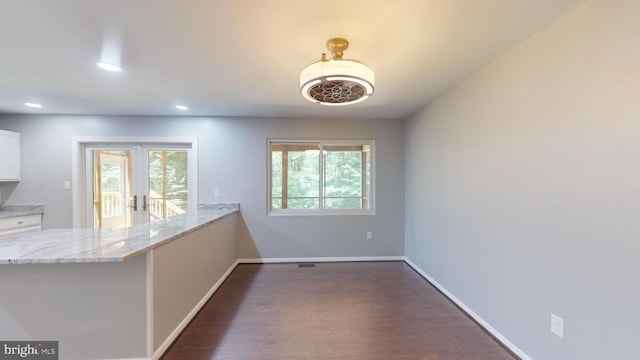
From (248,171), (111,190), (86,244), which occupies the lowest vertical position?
(86,244)

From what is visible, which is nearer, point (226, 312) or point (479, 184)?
point (479, 184)

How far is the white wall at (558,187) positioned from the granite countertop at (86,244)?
2557 millimetres

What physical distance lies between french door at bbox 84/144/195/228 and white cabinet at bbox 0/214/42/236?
0.61 meters

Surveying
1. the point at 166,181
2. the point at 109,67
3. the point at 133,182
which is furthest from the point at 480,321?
the point at 133,182

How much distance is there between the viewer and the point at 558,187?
5.15 ft

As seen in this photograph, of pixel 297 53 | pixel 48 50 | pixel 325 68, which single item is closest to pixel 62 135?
pixel 48 50

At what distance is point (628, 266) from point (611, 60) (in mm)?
1018

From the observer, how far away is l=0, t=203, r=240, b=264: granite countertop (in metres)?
1.47

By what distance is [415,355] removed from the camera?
186 centimetres

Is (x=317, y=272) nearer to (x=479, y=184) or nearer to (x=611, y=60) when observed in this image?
(x=479, y=184)

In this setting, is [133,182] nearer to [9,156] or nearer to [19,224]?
[19,224]

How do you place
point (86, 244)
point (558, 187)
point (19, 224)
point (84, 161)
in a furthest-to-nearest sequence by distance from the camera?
point (84, 161) < point (19, 224) < point (86, 244) < point (558, 187)

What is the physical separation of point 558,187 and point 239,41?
229cm

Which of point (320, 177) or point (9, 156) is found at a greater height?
point (9, 156)
